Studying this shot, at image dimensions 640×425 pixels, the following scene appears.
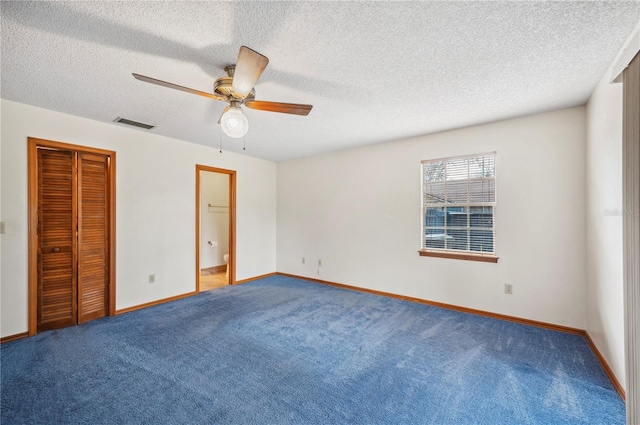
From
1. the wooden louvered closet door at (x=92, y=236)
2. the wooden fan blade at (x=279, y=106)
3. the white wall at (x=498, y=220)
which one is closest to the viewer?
the wooden fan blade at (x=279, y=106)

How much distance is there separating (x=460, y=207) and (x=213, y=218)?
4.94 metres

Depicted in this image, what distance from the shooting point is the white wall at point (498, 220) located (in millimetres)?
Result: 3018

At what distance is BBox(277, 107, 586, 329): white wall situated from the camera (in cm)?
302

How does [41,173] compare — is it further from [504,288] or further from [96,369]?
[504,288]

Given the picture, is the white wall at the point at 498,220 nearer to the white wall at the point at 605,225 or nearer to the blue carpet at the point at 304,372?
the white wall at the point at 605,225

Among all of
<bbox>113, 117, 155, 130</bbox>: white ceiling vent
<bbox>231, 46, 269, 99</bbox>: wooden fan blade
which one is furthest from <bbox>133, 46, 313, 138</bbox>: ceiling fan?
<bbox>113, 117, 155, 130</bbox>: white ceiling vent

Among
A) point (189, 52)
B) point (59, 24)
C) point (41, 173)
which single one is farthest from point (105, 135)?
point (189, 52)

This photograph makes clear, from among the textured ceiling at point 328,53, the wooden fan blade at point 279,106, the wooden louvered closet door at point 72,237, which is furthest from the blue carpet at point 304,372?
the textured ceiling at point 328,53

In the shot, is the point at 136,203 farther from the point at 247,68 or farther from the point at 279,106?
the point at 247,68

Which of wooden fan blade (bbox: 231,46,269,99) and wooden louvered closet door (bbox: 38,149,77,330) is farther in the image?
wooden louvered closet door (bbox: 38,149,77,330)

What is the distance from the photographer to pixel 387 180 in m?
4.39

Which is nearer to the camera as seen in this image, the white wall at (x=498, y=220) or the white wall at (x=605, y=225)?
the white wall at (x=605, y=225)

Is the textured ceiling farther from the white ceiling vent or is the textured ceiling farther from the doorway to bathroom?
the doorway to bathroom

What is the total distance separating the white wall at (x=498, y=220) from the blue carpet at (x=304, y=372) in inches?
19.5
